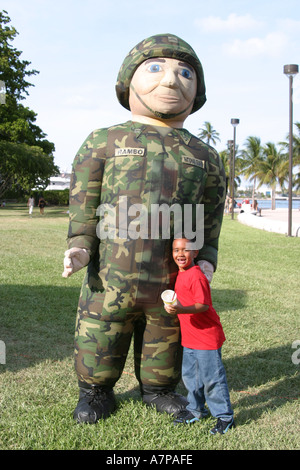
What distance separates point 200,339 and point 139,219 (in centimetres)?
70

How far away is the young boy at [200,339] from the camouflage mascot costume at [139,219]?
0.36 ft

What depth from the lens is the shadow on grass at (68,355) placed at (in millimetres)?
3117

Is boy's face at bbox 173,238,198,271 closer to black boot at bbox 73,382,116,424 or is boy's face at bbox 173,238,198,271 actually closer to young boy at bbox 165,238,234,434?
young boy at bbox 165,238,234,434

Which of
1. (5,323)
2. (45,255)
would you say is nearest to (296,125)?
(45,255)

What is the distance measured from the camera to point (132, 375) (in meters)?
3.44

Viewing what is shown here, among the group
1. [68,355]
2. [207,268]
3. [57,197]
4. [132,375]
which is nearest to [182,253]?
[207,268]

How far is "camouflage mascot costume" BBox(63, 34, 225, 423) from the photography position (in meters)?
2.52

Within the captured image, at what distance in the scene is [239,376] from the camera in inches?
136

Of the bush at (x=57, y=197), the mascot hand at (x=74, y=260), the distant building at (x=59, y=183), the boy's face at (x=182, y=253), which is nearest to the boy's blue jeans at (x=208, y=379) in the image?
the boy's face at (x=182, y=253)

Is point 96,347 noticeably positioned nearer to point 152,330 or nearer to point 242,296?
point 152,330

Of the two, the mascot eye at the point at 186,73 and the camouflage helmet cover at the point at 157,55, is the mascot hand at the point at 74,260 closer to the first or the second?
the camouflage helmet cover at the point at 157,55

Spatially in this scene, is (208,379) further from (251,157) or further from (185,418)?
(251,157)

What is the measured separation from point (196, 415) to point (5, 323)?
2.55 metres

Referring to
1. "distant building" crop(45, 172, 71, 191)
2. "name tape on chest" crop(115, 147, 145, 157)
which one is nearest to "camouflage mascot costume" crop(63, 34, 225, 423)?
"name tape on chest" crop(115, 147, 145, 157)
